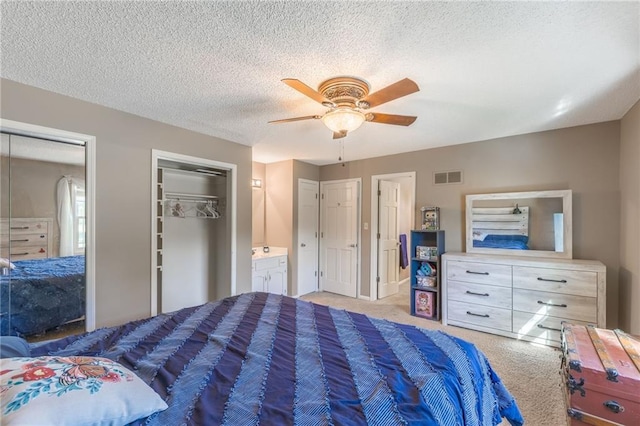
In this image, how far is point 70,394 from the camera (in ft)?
2.77

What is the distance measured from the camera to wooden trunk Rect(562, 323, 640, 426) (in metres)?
1.42

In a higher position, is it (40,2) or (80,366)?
(40,2)

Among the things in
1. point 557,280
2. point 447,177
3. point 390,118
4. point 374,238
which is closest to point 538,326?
point 557,280

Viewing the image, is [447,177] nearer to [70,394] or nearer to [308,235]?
[308,235]

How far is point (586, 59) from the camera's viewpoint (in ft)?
5.87

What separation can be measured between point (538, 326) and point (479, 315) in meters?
0.55

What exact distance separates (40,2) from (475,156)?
4172 mm

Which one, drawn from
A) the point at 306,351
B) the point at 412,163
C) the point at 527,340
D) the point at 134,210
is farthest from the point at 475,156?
the point at 134,210

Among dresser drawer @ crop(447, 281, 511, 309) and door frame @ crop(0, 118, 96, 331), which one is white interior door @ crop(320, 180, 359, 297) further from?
door frame @ crop(0, 118, 96, 331)

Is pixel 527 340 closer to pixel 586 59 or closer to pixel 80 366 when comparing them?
pixel 586 59

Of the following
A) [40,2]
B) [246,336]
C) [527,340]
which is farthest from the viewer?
[527,340]

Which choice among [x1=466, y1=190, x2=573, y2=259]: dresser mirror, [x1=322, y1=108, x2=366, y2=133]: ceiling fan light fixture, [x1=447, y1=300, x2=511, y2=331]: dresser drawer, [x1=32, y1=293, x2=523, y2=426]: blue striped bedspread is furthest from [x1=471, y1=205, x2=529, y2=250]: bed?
[x1=322, y1=108, x2=366, y2=133]: ceiling fan light fixture

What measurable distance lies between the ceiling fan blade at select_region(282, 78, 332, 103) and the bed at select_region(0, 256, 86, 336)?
2347mm

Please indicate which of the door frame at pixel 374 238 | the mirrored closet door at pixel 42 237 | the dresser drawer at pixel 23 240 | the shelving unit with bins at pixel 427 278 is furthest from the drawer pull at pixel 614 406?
the dresser drawer at pixel 23 240
